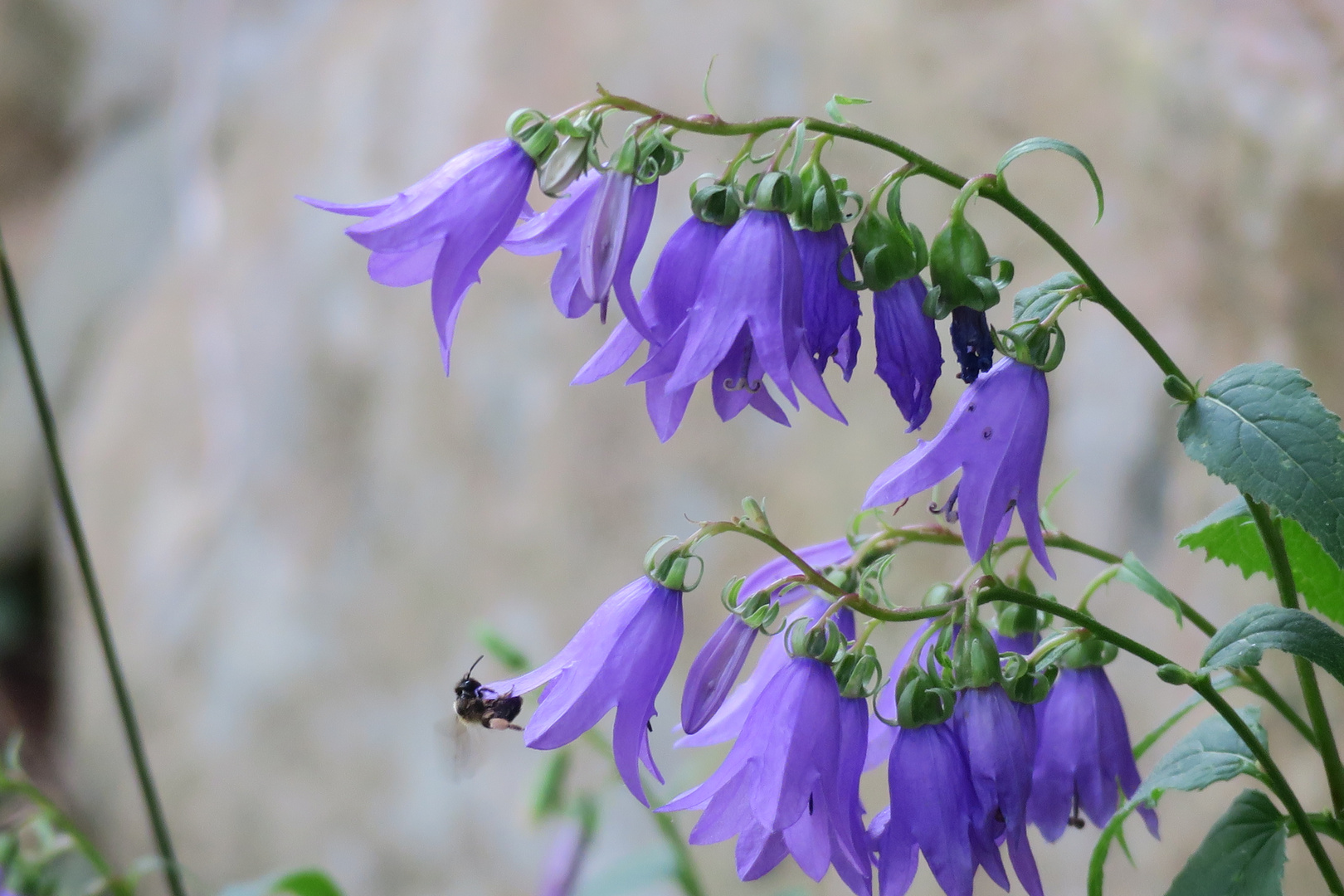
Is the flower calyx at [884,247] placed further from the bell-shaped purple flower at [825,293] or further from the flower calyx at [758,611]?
the flower calyx at [758,611]

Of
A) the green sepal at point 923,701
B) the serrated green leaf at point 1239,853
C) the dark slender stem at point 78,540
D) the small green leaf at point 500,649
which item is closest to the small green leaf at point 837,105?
the green sepal at point 923,701

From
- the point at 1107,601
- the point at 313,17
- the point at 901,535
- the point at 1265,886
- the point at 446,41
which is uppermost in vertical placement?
the point at 313,17

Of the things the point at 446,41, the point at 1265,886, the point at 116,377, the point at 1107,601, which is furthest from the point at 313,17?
the point at 1265,886

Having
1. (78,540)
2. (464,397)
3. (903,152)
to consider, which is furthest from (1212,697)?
(464,397)

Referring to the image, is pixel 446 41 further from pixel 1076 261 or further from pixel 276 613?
pixel 1076 261

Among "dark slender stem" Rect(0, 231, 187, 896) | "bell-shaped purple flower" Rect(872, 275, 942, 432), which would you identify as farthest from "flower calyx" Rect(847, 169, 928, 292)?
"dark slender stem" Rect(0, 231, 187, 896)

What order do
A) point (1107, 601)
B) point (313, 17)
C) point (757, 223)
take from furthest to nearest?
point (313, 17) < point (1107, 601) < point (757, 223)
